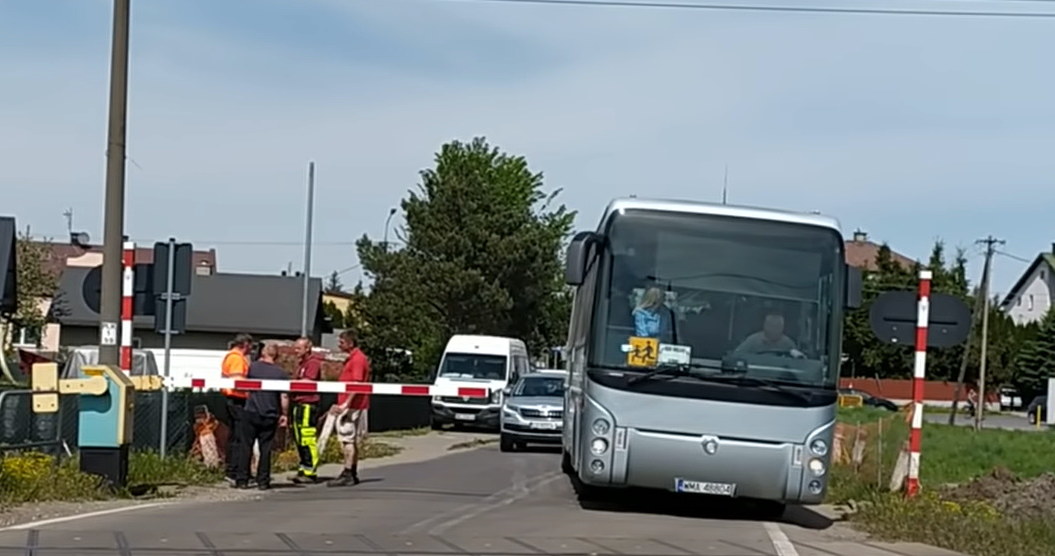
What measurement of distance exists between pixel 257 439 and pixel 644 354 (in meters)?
5.68

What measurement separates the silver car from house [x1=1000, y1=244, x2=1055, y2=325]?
95.1m

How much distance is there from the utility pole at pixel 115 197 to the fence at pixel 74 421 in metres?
0.91

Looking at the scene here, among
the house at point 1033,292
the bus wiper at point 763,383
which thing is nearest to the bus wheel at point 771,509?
the bus wiper at point 763,383

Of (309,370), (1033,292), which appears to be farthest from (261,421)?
(1033,292)

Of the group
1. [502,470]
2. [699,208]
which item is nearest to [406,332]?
[502,470]

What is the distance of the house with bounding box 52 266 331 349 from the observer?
2653 inches

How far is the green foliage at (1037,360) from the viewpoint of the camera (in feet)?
304

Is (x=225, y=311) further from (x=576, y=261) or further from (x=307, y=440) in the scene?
(x=576, y=261)

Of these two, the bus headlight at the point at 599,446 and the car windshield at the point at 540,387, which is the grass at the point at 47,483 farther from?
the car windshield at the point at 540,387

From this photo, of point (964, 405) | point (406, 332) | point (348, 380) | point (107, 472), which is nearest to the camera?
point (107, 472)

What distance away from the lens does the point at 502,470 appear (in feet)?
77.8

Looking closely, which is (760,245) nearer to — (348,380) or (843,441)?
(348,380)

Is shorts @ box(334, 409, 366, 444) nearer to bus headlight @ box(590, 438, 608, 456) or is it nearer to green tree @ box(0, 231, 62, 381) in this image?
bus headlight @ box(590, 438, 608, 456)

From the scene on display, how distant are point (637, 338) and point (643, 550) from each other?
304 cm
